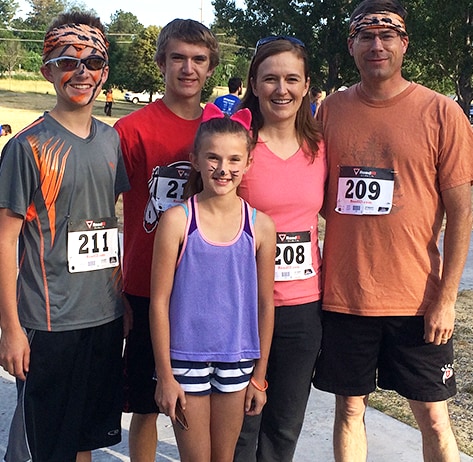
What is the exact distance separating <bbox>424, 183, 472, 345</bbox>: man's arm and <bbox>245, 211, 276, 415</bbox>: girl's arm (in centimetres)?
71

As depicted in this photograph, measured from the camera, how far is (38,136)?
7.83 ft

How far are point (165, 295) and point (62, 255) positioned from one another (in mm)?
412

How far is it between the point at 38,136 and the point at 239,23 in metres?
31.5

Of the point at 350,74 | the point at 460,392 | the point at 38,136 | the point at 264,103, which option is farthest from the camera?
the point at 350,74

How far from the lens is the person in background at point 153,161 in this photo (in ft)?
9.15

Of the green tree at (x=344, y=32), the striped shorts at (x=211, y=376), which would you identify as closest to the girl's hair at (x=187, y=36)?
the striped shorts at (x=211, y=376)

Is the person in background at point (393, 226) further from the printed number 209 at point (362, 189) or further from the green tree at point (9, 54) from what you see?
the green tree at point (9, 54)

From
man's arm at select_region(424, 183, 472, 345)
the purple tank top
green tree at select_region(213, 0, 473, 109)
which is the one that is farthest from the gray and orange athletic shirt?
green tree at select_region(213, 0, 473, 109)

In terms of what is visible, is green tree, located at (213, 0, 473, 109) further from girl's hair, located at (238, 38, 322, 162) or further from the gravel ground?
girl's hair, located at (238, 38, 322, 162)

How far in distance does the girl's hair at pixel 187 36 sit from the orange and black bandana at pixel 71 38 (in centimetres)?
35

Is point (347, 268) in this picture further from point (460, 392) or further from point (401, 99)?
point (460, 392)

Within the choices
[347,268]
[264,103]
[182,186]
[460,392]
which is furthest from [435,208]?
[460,392]

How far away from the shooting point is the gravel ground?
12.1 feet

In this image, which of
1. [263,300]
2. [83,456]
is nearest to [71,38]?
[263,300]
